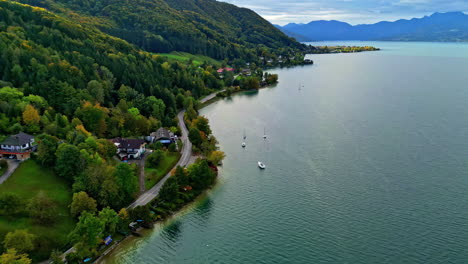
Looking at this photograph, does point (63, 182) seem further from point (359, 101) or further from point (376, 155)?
point (359, 101)

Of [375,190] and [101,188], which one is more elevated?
[101,188]

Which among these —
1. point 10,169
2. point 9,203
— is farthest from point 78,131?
point 9,203

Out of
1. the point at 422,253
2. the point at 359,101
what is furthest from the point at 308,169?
the point at 359,101

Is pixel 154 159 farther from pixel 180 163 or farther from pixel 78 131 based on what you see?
pixel 78 131

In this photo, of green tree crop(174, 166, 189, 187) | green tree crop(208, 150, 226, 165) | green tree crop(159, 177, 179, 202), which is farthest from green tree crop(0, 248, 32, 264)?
green tree crop(208, 150, 226, 165)

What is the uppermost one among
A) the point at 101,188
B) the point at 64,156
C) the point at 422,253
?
the point at 64,156

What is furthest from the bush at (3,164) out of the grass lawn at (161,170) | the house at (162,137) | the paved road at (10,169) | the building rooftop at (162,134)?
the building rooftop at (162,134)
